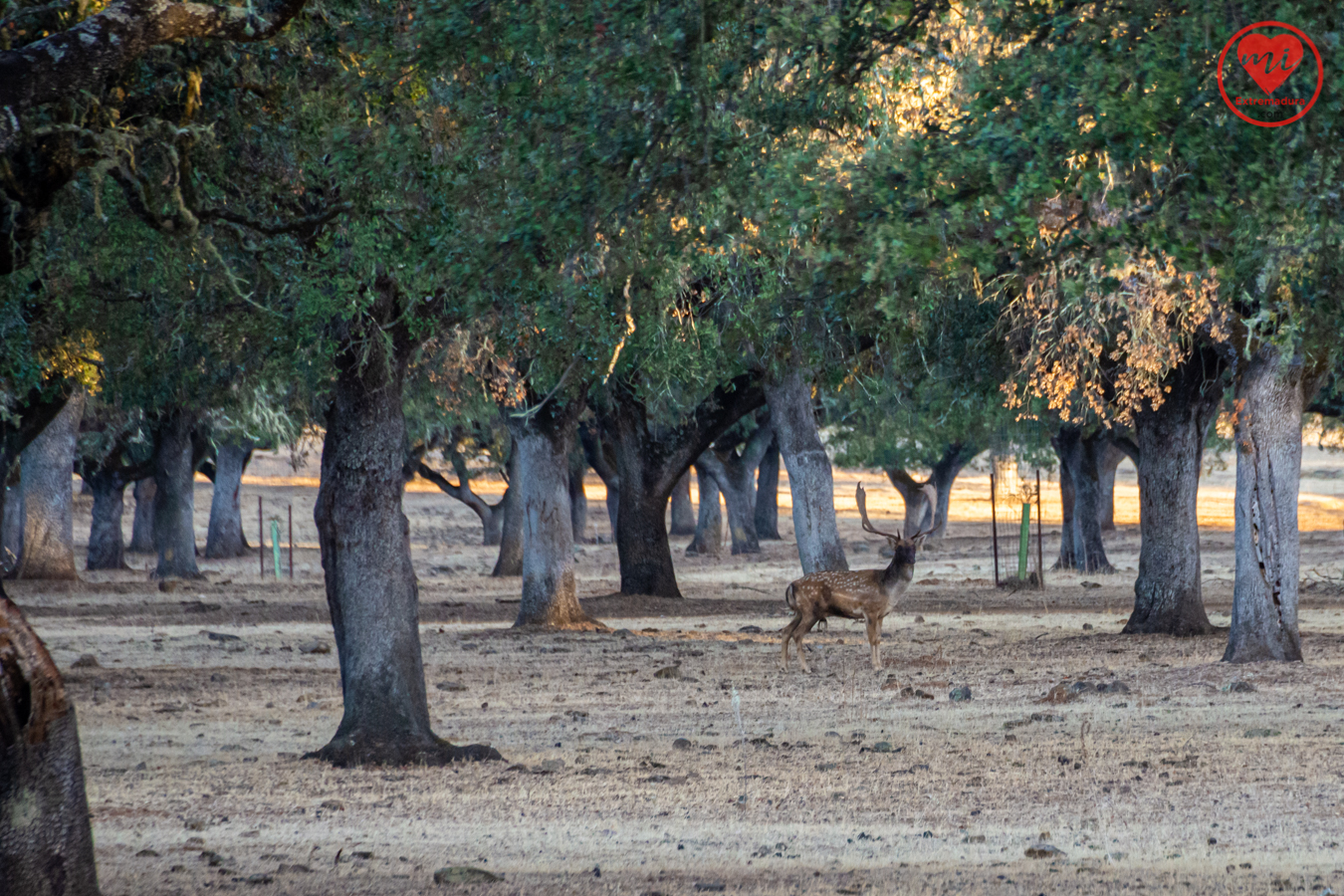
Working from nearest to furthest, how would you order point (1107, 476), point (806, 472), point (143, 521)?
point (806, 472) < point (1107, 476) < point (143, 521)

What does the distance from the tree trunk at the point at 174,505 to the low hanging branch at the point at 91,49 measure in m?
29.9

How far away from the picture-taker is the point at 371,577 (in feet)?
34.0

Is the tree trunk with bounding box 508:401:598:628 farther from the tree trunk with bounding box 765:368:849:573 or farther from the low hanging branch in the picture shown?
the low hanging branch

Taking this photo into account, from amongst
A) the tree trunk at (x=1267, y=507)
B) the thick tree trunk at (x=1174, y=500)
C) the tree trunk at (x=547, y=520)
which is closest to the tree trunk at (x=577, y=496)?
the tree trunk at (x=547, y=520)

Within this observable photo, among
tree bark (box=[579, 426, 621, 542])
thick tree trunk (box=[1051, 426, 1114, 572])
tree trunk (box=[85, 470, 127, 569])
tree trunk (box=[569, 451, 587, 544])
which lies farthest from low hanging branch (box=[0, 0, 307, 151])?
tree trunk (box=[569, 451, 587, 544])

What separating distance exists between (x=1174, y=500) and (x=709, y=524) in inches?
1221

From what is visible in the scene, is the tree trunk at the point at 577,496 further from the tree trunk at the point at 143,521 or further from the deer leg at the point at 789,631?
the deer leg at the point at 789,631

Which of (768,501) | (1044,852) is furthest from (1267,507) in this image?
(768,501)

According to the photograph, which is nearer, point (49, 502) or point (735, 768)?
point (735, 768)

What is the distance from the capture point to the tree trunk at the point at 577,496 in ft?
162

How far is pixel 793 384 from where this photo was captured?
75.4 ft

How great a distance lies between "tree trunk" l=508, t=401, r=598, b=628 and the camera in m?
22.2

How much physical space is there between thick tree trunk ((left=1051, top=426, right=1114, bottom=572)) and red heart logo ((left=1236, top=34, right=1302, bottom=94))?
91.6ft

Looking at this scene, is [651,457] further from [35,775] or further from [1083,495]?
[35,775]
